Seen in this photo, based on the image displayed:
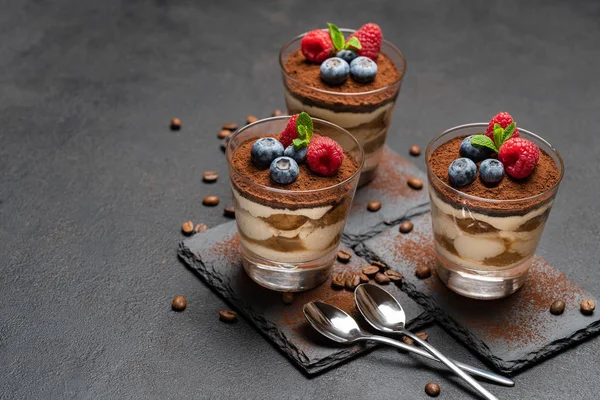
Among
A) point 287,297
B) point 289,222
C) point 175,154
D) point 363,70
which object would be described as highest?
point 363,70

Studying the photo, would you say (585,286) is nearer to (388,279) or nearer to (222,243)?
(388,279)

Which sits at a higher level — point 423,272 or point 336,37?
point 336,37

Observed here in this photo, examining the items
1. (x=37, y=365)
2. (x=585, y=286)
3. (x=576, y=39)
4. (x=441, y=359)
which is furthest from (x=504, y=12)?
(x=37, y=365)

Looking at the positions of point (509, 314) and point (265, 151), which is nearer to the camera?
point (265, 151)

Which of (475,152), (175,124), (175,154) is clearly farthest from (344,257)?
(175,124)

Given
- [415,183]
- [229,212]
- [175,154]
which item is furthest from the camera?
[175,154]

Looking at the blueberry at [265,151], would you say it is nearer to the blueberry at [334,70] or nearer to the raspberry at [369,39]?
the blueberry at [334,70]

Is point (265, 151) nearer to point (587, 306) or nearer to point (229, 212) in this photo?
point (229, 212)
